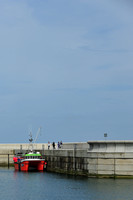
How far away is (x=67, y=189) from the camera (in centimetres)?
5662

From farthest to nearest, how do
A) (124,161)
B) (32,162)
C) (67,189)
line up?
(32,162), (124,161), (67,189)

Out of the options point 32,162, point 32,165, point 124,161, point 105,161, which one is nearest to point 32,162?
point 32,162

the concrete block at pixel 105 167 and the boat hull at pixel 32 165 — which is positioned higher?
the concrete block at pixel 105 167

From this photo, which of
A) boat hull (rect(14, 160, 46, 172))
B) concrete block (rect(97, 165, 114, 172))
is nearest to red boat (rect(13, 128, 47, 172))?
boat hull (rect(14, 160, 46, 172))

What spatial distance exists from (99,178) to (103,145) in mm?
4058

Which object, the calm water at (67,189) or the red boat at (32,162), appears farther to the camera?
the red boat at (32,162)

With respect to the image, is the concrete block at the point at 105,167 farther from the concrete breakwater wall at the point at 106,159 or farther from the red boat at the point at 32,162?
the red boat at the point at 32,162

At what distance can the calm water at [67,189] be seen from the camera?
50.9 meters

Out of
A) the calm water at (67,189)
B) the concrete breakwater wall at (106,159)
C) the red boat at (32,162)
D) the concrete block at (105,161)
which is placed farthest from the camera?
the red boat at (32,162)

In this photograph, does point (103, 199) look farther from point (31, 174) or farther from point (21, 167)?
point (21, 167)

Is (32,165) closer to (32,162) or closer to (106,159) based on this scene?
(32,162)

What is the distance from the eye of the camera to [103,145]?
60875 mm

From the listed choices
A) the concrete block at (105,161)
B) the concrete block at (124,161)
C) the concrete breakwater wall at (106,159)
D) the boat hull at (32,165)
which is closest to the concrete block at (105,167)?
the concrete breakwater wall at (106,159)

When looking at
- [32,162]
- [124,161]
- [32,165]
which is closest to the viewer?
[124,161]
